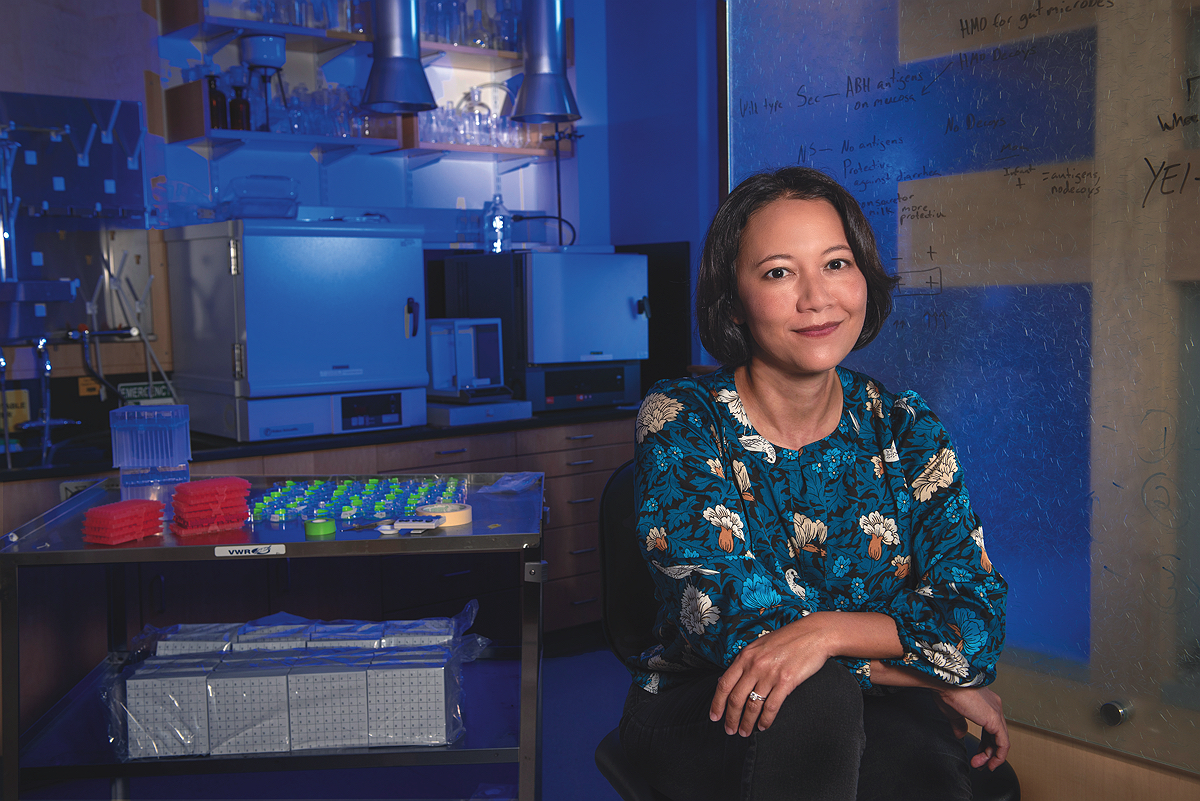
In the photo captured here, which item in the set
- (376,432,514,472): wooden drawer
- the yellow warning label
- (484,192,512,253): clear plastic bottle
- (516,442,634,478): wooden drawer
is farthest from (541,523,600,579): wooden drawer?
the yellow warning label

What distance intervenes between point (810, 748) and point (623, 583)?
0.51 m

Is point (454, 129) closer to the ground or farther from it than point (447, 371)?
farther from it

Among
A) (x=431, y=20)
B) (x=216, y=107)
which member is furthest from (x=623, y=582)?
(x=431, y=20)

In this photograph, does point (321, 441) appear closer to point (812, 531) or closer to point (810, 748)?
point (812, 531)

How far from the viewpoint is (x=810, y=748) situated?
3.44ft

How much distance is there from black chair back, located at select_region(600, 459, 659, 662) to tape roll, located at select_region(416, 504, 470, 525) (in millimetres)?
273

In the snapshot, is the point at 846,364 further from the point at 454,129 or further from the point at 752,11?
the point at 454,129

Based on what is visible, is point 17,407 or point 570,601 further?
point 570,601

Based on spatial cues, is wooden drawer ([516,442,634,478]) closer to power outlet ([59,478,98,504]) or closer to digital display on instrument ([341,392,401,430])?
digital display on instrument ([341,392,401,430])

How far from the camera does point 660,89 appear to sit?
3.87 m

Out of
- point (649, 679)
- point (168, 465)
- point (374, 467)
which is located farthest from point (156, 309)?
point (649, 679)

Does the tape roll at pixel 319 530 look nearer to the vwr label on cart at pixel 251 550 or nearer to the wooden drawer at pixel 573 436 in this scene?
the vwr label on cart at pixel 251 550

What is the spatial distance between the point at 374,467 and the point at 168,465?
0.95 metres

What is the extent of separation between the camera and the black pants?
1.05 metres
